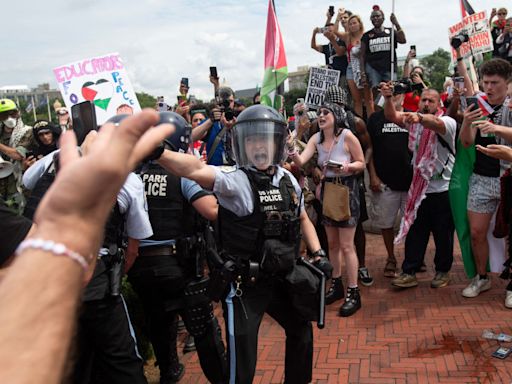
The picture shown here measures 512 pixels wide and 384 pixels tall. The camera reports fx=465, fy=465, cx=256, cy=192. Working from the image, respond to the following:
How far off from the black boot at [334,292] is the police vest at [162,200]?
2.22 meters

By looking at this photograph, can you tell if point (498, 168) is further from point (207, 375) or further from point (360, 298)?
point (207, 375)

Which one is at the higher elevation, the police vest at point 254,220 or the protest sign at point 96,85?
the protest sign at point 96,85

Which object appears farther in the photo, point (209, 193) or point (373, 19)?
point (373, 19)

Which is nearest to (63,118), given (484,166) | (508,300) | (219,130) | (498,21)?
(219,130)

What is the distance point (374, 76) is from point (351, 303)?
15.4ft

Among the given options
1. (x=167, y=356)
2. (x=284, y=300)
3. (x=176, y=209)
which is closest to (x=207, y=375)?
(x=167, y=356)

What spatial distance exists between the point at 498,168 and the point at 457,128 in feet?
2.68

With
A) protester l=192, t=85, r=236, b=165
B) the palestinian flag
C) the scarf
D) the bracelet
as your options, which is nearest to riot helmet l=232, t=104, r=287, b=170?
protester l=192, t=85, r=236, b=165

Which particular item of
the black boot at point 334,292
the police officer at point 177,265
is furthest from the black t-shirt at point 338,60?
the police officer at point 177,265

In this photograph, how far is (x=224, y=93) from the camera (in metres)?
5.29

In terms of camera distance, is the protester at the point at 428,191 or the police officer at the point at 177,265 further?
the protester at the point at 428,191

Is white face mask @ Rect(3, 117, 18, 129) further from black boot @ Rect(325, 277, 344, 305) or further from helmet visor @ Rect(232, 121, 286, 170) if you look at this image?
black boot @ Rect(325, 277, 344, 305)

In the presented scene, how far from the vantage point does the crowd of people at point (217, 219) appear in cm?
74

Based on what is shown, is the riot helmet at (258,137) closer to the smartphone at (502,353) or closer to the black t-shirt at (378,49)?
the smartphone at (502,353)
